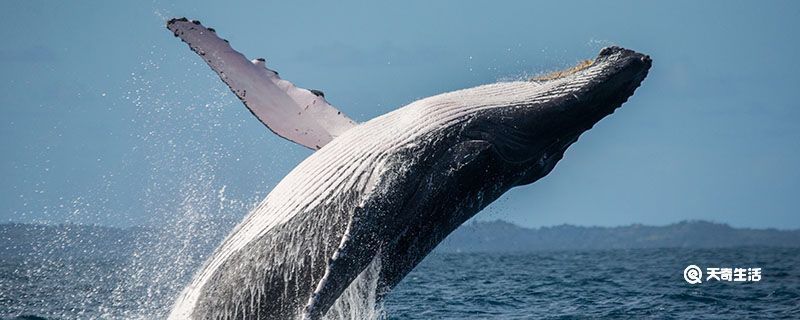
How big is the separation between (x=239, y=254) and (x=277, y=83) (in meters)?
1.87

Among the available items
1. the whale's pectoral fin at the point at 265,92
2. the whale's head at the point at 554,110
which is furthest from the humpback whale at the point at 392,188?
the whale's pectoral fin at the point at 265,92

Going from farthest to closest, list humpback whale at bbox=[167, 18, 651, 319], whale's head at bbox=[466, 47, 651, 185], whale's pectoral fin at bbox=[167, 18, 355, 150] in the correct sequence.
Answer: whale's pectoral fin at bbox=[167, 18, 355, 150]
whale's head at bbox=[466, 47, 651, 185]
humpback whale at bbox=[167, 18, 651, 319]

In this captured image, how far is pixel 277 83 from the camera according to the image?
839 centimetres

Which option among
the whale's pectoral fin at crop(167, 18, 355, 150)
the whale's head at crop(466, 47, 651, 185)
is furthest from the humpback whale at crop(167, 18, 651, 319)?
the whale's pectoral fin at crop(167, 18, 355, 150)

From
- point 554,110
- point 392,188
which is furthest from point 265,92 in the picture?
point 554,110

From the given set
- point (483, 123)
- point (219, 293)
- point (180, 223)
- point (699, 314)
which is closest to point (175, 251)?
point (180, 223)

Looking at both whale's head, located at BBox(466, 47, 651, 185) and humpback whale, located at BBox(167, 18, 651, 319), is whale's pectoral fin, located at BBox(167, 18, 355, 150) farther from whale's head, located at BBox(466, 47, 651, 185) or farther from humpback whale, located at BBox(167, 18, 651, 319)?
whale's head, located at BBox(466, 47, 651, 185)

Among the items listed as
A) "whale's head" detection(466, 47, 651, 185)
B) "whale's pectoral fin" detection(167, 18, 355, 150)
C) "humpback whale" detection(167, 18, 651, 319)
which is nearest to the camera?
"humpback whale" detection(167, 18, 651, 319)

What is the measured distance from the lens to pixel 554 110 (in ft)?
24.0

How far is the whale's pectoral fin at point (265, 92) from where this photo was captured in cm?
813

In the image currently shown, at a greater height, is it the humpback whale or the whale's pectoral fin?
the whale's pectoral fin

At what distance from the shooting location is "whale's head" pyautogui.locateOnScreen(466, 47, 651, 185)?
717cm

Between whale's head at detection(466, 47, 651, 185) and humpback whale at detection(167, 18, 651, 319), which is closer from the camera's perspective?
humpback whale at detection(167, 18, 651, 319)

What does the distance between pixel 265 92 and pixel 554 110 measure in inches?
97.5
